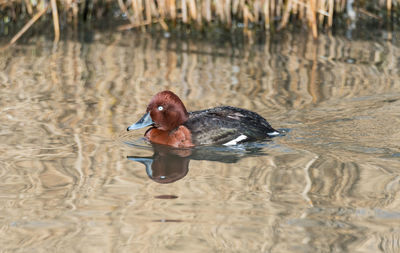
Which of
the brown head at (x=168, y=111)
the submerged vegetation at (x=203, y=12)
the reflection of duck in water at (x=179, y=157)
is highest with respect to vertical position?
the submerged vegetation at (x=203, y=12)

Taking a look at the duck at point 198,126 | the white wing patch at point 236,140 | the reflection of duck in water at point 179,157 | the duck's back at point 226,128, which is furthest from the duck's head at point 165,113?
the white wing patch at point 236,140

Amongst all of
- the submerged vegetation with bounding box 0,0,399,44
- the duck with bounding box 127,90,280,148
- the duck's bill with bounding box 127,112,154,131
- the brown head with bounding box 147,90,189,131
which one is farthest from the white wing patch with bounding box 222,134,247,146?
the submerged vegetation with bounding box 0,0,399,44

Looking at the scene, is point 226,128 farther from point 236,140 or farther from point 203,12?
point 203,12

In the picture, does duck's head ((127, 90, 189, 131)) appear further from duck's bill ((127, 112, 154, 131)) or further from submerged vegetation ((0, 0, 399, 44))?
submerged vegetation ((0, 0, 399, 44))

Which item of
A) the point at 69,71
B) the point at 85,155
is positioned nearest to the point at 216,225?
the point at 85,155

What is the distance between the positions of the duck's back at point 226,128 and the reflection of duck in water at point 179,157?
0.09 meters

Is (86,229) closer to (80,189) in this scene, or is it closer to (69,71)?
(80,189)

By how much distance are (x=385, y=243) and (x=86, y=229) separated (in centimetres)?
184

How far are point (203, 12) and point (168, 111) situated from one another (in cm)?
536

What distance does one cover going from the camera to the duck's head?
689 cm

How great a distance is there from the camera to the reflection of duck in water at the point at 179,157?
5996 millimetres

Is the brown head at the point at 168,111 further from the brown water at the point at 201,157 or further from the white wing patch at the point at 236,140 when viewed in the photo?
the white wing patch at the point at 236,140

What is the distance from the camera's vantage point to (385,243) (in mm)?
4461

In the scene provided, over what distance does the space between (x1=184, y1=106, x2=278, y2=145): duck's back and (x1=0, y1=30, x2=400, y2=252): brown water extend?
0.47 ft
